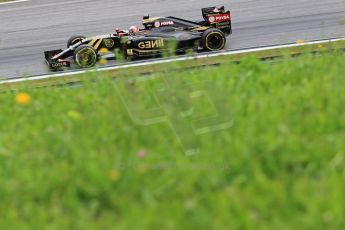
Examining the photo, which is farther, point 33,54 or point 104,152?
point 33,54

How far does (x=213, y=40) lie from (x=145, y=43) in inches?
54.9

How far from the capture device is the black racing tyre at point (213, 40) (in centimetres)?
1134

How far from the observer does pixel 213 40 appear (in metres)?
11.5

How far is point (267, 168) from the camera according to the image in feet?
11.6

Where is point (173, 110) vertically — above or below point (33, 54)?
above

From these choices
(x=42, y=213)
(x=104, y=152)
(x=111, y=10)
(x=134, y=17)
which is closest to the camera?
(x=42, y=213)

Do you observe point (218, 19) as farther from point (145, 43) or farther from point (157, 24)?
point (145, 43)

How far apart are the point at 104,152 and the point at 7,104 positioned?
2221mm

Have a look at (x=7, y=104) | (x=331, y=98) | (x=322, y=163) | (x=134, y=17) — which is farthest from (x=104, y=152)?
(x=134, y=17)

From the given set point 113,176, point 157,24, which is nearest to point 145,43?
point 157,24

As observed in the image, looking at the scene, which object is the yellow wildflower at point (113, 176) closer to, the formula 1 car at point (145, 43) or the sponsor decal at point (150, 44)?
the formula 1 car at point (145, 43)

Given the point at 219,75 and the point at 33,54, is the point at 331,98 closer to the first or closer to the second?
the point at 219,75

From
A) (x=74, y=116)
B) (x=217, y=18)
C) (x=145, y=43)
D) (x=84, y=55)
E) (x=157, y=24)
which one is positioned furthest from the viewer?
(x=217, y=18)

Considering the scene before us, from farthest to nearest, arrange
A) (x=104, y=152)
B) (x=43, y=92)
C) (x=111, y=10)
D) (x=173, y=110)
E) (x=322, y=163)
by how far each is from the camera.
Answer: (x=111, y=10)
(x=43, y=92)
(x=173, y=110)
(x=104, y=152)
(x=322, y=163)
